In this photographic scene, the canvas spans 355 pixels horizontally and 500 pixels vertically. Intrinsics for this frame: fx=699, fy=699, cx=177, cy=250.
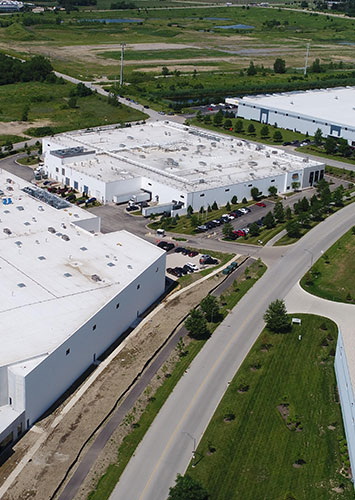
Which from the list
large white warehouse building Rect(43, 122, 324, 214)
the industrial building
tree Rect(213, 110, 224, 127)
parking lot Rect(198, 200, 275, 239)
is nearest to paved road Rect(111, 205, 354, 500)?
parking lot Rect(198, 200, 275, 239)

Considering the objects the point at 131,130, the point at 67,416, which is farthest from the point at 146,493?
the point at 131,130

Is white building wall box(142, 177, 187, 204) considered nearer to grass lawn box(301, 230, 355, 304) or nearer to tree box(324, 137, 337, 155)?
grass lawn box(301, 230, 355, 304)

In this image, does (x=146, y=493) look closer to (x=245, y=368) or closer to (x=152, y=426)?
(x=152, y=426)

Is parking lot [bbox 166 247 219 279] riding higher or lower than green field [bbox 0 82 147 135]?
lower

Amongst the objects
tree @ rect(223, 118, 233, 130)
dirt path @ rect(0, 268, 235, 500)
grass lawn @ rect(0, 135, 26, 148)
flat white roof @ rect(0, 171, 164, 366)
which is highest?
flat white roof @ rect(0, 171, 164, 366)

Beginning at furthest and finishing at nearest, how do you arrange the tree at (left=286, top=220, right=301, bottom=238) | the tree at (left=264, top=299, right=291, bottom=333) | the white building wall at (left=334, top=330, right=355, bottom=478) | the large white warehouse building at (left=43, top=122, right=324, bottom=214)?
1. the large white warehouse building at (left=43, top=122, right=324, bottom=214)
2. the tree at (left=286, top=220, right=301, bottom=238)
3. the tree at (left=264, top=299, right=291, bottom=333)
4. the white building wall at (left=334, top=330, right=355, bottom=478)

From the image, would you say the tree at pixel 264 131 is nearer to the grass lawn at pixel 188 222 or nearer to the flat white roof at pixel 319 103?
the flat white roof at pixel 319 103

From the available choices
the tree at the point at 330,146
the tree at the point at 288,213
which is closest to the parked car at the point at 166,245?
the tree at the point at 288,213
